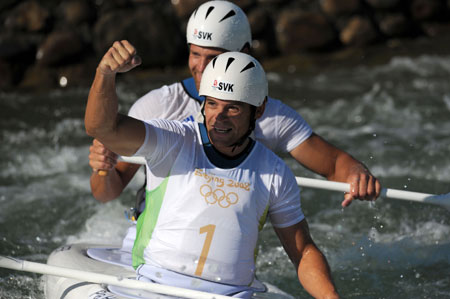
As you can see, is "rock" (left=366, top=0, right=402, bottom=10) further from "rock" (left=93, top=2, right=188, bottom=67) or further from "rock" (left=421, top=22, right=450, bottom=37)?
"rock" (left=93, top=2, right=188, bottom=67)

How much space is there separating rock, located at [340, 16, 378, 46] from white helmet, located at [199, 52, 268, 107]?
5.84 m

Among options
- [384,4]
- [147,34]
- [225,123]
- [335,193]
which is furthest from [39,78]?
[225,123]

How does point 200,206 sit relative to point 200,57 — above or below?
below

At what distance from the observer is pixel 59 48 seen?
793 centimetres

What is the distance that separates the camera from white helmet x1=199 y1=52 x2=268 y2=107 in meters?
3.00

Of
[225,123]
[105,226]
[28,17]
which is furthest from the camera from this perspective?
[28,17]

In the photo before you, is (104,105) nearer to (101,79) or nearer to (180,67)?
(101,79)

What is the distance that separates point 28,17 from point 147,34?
4.12 feet

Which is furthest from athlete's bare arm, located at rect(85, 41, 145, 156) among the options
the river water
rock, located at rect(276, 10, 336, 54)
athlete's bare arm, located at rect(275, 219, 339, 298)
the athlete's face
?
rock, located at rect(276, 10, 336, 54)

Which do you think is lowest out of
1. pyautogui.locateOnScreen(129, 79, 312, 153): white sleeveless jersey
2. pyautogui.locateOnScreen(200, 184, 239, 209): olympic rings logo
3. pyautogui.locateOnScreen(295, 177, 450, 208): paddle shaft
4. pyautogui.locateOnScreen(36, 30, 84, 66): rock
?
pyautogui.locateOnScreen(200, 184, 239, 209): olympic rings logo

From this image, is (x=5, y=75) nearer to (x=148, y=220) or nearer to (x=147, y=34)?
(x=147, y=34)

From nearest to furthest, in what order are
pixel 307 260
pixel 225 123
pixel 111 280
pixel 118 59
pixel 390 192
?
A: pixel 118 59
pixel 111 280
pixel 225 123
pixel 307 260
pixel 390 192

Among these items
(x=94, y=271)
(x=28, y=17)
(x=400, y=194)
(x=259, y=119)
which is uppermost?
(x=28, y=17)

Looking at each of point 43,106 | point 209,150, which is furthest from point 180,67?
point 209,150
